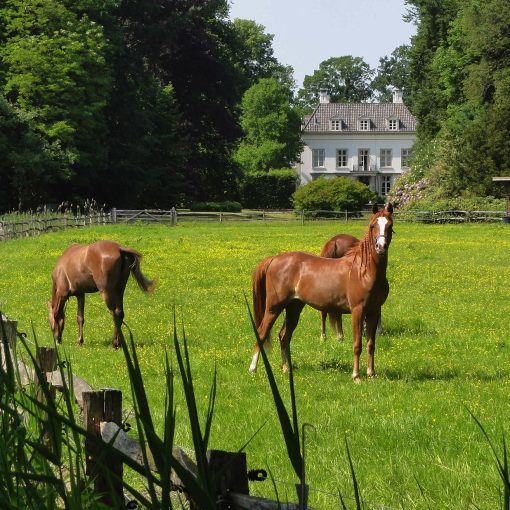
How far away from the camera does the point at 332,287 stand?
11.1m

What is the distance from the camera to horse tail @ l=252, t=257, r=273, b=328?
452 inches

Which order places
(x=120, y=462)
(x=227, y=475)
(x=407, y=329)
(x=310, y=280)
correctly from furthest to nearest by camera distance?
(x=407, y=329) < (x=310, y=280) < (x=120, y=462) < (x=227, y=475)

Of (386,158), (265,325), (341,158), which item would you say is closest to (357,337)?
(265,325)

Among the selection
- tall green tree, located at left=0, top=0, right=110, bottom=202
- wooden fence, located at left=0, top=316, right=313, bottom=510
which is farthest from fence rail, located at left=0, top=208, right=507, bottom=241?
wooden fence, located at left=0, top=316, right=313, bottom=510

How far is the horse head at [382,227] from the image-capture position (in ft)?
33.3

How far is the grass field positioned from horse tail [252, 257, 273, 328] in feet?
2.18

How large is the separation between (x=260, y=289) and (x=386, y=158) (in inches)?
4301

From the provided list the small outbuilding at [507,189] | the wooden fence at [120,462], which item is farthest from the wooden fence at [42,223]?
the wooden fence at [120,462]

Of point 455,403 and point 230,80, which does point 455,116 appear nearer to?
point 230,80

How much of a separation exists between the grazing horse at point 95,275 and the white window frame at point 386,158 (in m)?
106

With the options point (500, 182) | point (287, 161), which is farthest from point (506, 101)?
point (287, 161)

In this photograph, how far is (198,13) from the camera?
235 ft

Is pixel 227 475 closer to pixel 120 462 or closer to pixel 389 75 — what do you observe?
pixel 120 462

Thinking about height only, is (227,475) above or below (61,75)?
below
